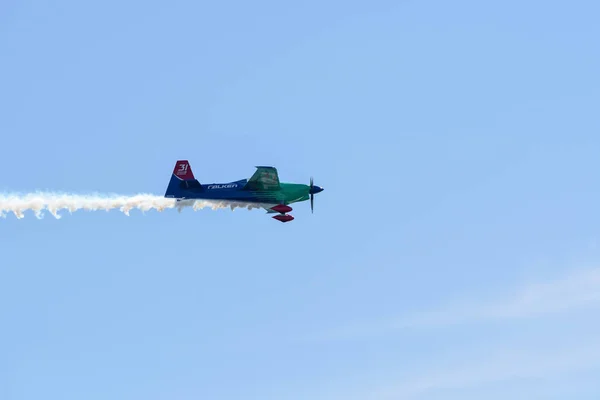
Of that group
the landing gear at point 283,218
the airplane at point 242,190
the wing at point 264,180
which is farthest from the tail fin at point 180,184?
the landing gear at point 283,218

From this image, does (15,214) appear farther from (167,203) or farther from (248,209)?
(248,209)

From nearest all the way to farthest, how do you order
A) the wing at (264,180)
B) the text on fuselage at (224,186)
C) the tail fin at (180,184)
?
the wing at (264,180) < the tail fin at (180,184) < the text on fuselage at (224,186)

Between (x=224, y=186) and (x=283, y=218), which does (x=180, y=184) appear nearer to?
(x=224, y=186)

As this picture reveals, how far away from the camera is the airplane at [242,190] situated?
69.4 m

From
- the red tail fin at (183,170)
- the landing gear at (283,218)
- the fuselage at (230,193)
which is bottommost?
the landing gear at (283,218)

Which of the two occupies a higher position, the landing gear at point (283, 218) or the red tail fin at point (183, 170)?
the red tail fin at point (183, 170)

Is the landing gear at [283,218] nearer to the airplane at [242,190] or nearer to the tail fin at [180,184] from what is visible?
the airplane at [242,190]

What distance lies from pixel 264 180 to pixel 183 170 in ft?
21.6

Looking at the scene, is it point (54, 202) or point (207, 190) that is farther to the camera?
point (207, 190)

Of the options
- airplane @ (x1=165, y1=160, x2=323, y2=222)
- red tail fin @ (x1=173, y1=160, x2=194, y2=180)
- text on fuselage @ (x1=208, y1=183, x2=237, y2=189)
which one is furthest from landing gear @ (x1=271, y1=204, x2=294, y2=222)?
red tail fin @ (x1=173, y1=160, x2=194, y2=180)

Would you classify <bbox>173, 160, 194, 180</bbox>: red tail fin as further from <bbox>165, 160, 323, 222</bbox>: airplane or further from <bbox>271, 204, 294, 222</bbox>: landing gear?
<bbox>271, 204, 294, 222</bbox>: landing gear

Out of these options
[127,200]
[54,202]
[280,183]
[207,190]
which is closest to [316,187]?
[280,183]

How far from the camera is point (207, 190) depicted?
2753 inches

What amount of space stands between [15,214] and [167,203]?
12.5 metres
